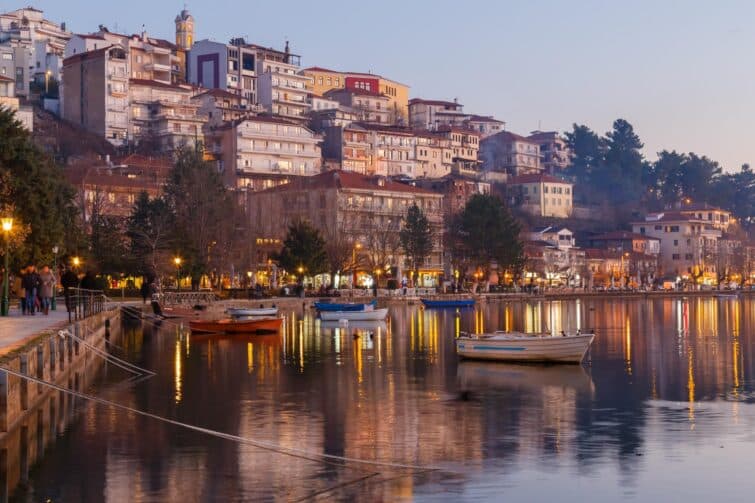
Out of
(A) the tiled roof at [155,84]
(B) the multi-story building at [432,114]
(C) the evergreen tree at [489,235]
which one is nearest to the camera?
(C) the evergreen tree at [489,235]

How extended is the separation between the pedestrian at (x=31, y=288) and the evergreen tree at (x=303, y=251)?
47.1m

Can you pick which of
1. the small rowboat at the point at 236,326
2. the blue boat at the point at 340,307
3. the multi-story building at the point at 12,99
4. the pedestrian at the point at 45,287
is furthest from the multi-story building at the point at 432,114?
the pedestrian at the point at 45,287

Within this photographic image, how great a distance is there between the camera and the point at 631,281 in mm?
154125

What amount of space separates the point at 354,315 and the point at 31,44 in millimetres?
87666

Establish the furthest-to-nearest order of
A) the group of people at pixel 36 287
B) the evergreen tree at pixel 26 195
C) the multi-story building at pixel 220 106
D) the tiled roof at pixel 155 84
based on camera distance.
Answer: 1. the multi-story building at pixel 220 106
2. the tiled roof at pixel 155 84
3. the evergreen tree at pixel 26 195
4. the group of people at pixel 36 287

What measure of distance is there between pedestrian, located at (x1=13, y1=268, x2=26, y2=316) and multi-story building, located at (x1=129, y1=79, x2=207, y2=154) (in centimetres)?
7070

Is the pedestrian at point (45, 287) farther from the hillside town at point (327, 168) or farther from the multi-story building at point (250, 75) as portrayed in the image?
the multi-story building at point (250, 75)

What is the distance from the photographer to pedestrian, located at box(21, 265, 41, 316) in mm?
41375

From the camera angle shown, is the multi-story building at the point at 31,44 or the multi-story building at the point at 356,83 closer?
the multi-story building at the point at 31,44

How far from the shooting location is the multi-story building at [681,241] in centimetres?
16900

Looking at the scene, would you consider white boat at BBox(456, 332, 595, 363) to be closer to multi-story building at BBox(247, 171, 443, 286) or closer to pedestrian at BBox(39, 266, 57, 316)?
pedestrian at BBox(39, 266, 57, 316)

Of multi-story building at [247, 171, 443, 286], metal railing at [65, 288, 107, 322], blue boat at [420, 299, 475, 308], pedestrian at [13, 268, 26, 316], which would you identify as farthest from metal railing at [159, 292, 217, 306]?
blue boat at [420, 299, 475, 308]

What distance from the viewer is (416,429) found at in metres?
22.6

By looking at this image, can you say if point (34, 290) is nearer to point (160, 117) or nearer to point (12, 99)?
point (12, 99)
